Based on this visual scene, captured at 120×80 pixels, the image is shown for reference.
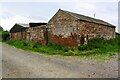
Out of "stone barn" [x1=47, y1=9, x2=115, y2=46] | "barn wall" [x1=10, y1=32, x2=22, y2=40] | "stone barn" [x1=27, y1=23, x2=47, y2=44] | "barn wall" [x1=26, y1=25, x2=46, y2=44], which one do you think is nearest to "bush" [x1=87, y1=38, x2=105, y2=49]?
"stone barn" [x1=47, y1=9, x2=115, y2=46]

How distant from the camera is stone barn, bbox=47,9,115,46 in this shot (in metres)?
27.5

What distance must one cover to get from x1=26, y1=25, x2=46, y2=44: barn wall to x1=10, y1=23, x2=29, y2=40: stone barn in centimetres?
270

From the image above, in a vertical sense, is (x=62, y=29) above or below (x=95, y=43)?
above

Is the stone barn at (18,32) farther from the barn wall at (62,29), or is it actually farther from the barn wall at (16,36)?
the barn wall at (62,29)

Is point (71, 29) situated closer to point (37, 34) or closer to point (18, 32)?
point (37, 34)

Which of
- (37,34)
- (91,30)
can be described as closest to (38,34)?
(37,34)

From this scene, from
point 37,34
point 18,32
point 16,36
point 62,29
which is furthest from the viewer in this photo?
point 16,36

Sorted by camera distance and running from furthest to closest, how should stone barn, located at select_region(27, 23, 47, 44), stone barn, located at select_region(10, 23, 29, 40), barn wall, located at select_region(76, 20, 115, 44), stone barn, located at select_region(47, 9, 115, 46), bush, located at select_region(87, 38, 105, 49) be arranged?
1. stone barn, located at select_region(10, 23, 29, 40)
2. stone barn, located at select_region(27, 23, 47, 44)
3. barn wall, located at select_region(76, 20, 115, 44)
4. stone barn, located at select_region(47, 9, 115, 46)
5. bush, located at select_region(87, 38, 105, 49)

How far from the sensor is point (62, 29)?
95.8 feet

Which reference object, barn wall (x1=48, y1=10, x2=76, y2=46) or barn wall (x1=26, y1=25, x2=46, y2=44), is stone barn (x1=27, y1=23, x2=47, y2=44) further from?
barn wall (x1=48, y1=10, x2=76, y2=46)

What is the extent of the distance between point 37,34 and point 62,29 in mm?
4778

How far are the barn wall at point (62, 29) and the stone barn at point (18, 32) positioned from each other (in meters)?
7.30

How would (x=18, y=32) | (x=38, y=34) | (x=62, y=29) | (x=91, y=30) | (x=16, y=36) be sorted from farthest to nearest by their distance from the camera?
(x=16, y=36), (x=18, y=32), (x=38, y=34), (x=91, y=30), (x=62, y=29)

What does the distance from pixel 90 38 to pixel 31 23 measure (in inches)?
515
